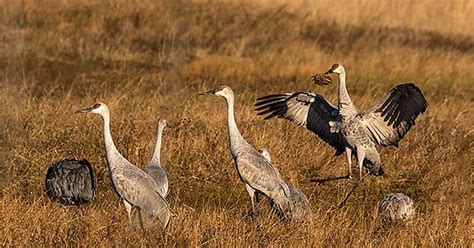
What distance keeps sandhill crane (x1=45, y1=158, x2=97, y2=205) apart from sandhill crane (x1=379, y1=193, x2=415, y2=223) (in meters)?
1.88

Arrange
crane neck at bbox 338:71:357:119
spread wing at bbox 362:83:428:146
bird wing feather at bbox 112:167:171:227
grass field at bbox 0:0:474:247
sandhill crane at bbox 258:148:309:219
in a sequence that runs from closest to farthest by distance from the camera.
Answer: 1. bird wing feather at bbox 112:167:171:227
2. grass field at bbox 0:0:474:247
3. sandhill crane at bbox 258:148:309:219
4. spread wing at bbox 362:83:428:146
5. crane neck at bbox 338:71:357:119

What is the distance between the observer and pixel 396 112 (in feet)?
25.0

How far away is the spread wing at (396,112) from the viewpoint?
756 cm

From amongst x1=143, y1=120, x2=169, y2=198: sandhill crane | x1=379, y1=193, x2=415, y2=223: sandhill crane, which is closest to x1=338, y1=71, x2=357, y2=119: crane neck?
x1=379, y1=193, x2=415, y2=223: sandhill crane

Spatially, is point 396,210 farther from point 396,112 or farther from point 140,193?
point 140,193

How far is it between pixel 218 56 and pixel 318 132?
755cm

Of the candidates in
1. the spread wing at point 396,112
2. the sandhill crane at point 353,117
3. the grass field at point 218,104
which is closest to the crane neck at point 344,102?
the sandhill crane at point 353,117

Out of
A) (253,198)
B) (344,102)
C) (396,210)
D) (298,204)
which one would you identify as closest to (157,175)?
(253,198)

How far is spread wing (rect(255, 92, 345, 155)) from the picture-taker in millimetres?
8039

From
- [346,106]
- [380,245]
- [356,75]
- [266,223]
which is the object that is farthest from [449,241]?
[356,75]

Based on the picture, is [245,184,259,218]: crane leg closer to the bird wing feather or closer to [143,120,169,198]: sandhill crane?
→ [143,120,169,198]: sandhill crane

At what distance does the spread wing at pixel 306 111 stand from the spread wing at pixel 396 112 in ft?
0.85

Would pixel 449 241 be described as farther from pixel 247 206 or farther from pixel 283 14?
pixel 283 14

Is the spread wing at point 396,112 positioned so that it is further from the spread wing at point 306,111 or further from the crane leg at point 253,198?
the crane leg at point 253,198
